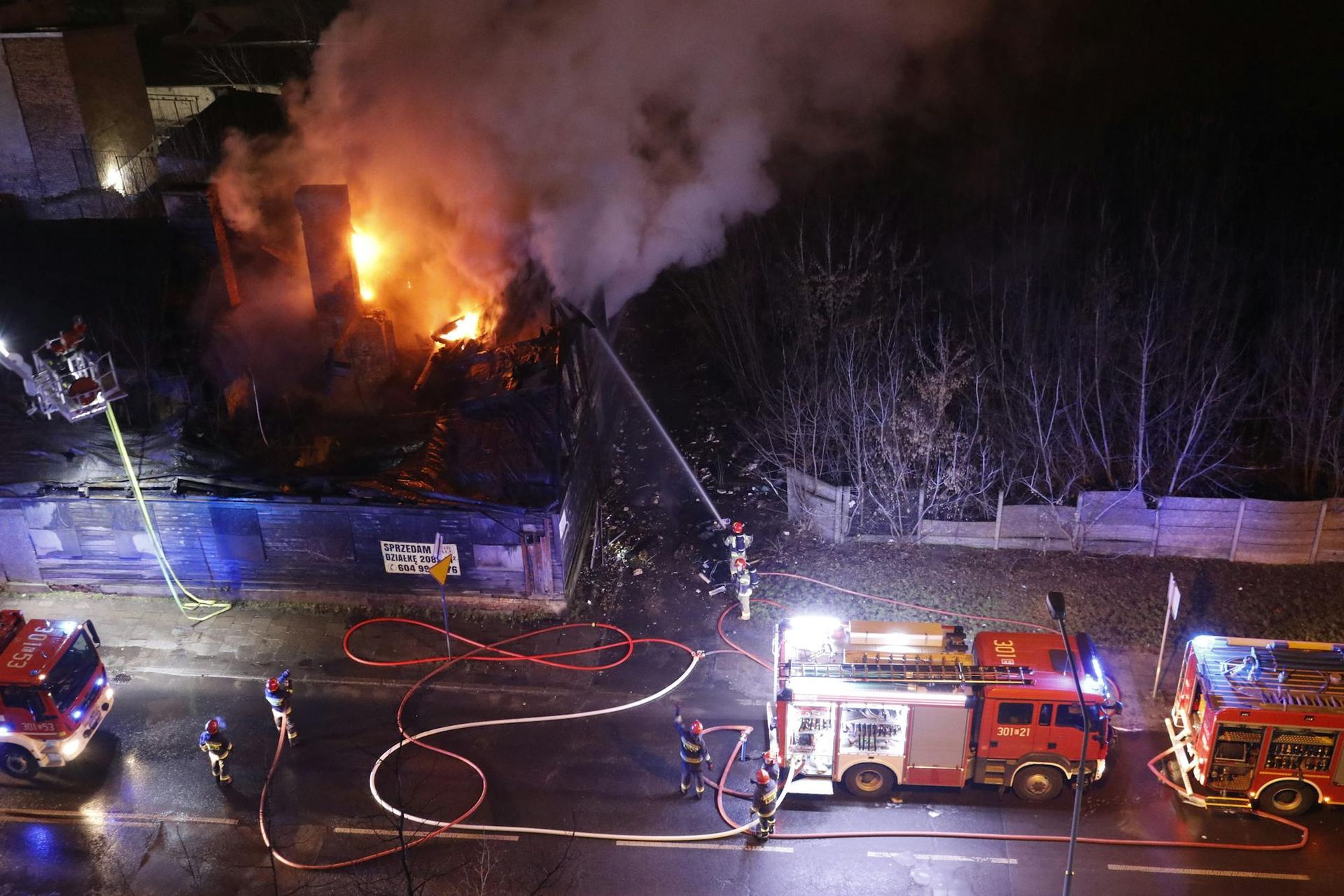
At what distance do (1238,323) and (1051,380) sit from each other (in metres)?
6.96

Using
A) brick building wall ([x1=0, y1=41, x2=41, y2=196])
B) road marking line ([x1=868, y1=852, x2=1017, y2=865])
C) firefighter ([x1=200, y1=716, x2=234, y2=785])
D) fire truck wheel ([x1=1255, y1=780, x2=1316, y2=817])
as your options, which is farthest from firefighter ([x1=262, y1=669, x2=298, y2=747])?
brick building wall ([x1=0, y1=41, x2=41, y2=196])

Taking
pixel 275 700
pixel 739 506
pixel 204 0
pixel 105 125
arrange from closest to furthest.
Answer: pixel 275 700 → pixel 739 506 → pixel 105 125 → pixel 204 0

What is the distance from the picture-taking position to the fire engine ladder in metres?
11.4

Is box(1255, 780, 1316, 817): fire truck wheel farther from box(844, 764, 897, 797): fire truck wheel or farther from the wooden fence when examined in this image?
the wooden fence

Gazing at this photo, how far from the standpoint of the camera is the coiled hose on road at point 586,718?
1140 cm

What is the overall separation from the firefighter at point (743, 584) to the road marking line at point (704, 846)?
4547 mm

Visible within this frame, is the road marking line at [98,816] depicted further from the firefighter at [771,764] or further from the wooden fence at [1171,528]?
the wooden fence at [1171,528]

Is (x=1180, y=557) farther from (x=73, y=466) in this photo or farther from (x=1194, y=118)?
(x=73, y=466)

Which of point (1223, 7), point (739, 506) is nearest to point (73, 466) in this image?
point (739, 506)

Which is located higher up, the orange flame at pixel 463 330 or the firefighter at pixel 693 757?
the orange flame at pixel 463 330

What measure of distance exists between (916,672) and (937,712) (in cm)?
52

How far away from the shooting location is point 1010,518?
16469mm

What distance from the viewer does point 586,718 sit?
13.6 m

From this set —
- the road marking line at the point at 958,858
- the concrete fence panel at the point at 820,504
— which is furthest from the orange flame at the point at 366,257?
the road marking line at the point at 958,858
